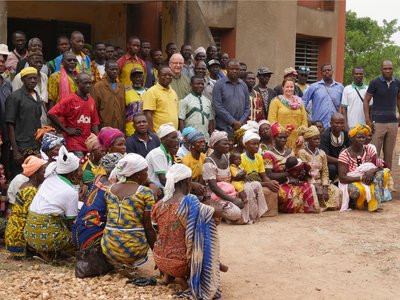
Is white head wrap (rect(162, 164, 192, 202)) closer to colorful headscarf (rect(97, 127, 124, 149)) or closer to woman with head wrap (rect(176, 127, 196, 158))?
colorful headscarf (rect(97, 127, 124, 149))

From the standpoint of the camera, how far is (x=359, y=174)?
375 inches

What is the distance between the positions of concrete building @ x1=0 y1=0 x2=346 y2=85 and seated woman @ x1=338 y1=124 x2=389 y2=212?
12.8 ft

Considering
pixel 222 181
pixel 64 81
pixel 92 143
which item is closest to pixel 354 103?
pixel 222 181

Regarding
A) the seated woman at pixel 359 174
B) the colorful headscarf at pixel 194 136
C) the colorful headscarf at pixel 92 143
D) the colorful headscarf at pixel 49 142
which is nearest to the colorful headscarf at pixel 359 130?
the seated woman at pixel 359 174

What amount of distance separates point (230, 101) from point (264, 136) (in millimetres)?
765

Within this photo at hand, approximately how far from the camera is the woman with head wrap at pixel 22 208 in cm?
669

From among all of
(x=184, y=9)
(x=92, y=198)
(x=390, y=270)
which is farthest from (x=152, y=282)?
(x=184, y=9)

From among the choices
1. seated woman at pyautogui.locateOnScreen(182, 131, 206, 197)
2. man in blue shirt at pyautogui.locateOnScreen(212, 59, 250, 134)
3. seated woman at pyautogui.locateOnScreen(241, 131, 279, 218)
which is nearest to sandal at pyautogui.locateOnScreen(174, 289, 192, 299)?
seated woman at pyautogui.locateOnScreen(182, 131, 206, 197)

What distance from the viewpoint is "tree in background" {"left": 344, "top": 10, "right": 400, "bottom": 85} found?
27.3 metres

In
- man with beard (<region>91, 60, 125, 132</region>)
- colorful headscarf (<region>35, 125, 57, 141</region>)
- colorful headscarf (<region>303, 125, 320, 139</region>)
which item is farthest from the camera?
colorful headscarf (<region>303, 125, 320, 139</region>)

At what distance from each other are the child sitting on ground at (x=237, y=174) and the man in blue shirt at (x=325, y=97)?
2678 mm

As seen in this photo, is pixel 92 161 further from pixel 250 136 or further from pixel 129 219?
pixel 250 136

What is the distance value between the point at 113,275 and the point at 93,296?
588 millimetres

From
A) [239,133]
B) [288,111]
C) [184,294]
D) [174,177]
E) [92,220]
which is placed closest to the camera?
[184,294]
